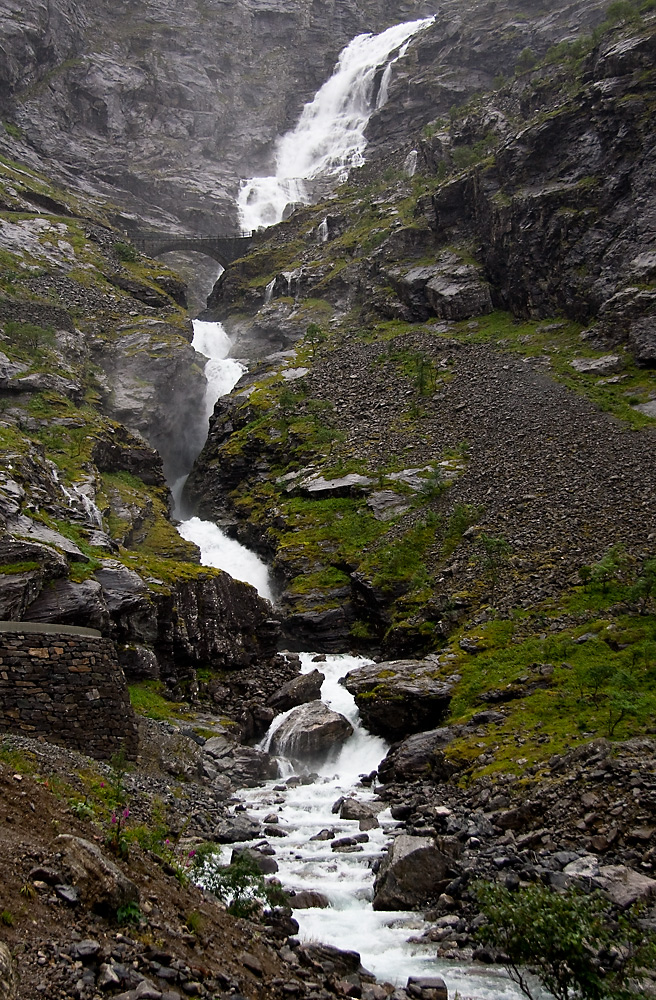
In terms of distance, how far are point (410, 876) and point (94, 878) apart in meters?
6.63

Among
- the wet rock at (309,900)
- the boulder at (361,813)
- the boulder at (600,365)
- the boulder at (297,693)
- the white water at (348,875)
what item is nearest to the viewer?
the white water at (348,875)

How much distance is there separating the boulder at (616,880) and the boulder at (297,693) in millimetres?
14122

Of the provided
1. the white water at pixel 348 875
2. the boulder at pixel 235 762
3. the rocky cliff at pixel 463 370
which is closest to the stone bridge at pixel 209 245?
the rocky cliff at pixel 463 370

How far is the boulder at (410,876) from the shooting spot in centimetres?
1134

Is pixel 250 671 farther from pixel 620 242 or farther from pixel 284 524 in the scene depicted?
pixel 620 242

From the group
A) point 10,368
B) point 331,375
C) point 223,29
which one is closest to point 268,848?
point 10,368

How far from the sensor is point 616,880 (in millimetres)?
10141

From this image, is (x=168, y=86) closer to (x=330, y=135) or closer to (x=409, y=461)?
(x=330, y=135)

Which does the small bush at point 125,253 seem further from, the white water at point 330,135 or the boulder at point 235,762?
the boulder at point 235,762

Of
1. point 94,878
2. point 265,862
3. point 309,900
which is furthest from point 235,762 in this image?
point 94,878

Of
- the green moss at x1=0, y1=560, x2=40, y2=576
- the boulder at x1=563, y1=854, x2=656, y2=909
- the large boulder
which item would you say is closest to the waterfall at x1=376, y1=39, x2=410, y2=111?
the large boulder

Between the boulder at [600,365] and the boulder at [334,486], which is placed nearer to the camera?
the boulder at [334,486]

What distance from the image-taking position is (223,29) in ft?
376

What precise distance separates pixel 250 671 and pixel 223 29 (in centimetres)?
12483
